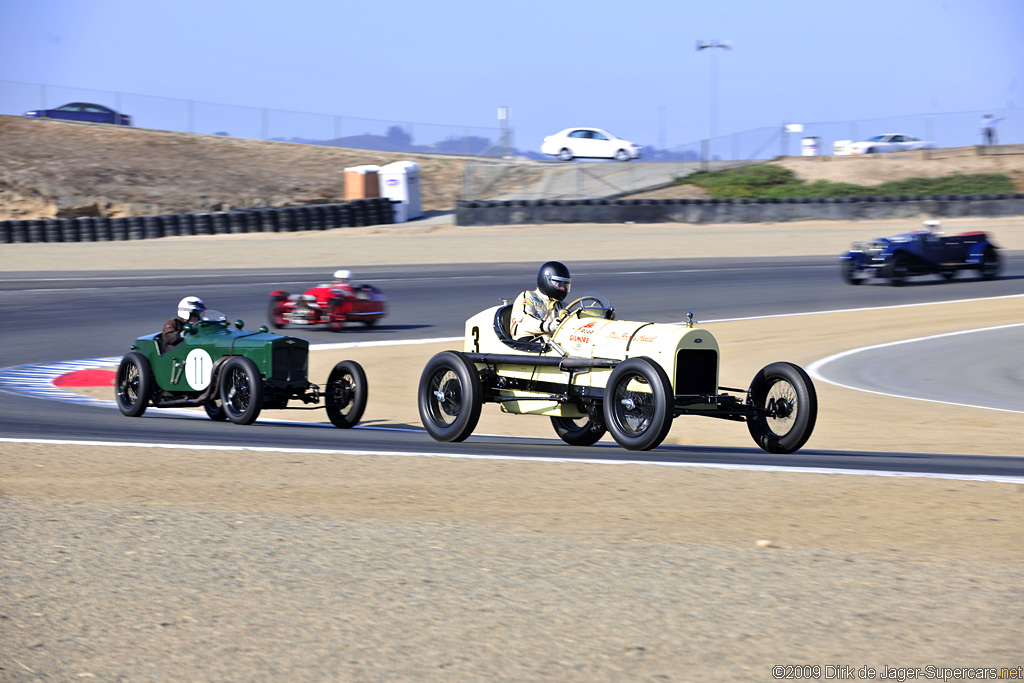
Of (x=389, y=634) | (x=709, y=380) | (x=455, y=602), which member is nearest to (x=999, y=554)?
(x=455, y=602)

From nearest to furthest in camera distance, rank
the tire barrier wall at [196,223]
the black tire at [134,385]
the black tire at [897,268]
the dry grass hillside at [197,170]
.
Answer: the black tire at [134,385] → the black tire at [897,268] → the tire barrier wall at [196,223] → the dry grass hillside at [197,170]

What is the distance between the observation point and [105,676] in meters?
3.94

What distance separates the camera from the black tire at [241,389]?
10.9 m

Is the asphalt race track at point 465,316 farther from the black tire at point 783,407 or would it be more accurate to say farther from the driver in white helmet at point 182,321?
the driver in white helmet at point 182,321

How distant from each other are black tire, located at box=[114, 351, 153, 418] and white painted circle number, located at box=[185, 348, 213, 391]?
46 cm

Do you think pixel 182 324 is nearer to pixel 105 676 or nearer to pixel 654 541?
pixel 654 541

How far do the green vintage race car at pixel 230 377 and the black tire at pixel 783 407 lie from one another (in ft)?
13.3

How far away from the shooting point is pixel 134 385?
12.2 meters

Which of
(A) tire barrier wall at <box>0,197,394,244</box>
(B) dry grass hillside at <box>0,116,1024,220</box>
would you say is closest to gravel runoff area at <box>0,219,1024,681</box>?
(A) tire barrier wall at <box>0,197,394,244</box>

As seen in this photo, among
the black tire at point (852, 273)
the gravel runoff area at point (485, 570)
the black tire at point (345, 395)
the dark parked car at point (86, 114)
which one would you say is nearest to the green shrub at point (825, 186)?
the black tire at point (852, 273)

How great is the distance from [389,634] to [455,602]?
0.45m

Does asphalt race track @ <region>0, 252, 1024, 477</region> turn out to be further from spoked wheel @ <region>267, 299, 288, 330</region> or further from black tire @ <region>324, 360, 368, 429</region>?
spoked wheel @ <region>267, 299, 288, 330</region>

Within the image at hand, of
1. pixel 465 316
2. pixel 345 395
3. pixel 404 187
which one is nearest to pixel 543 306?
pixel 345 395

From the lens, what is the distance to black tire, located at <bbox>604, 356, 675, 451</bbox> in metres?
8.17
